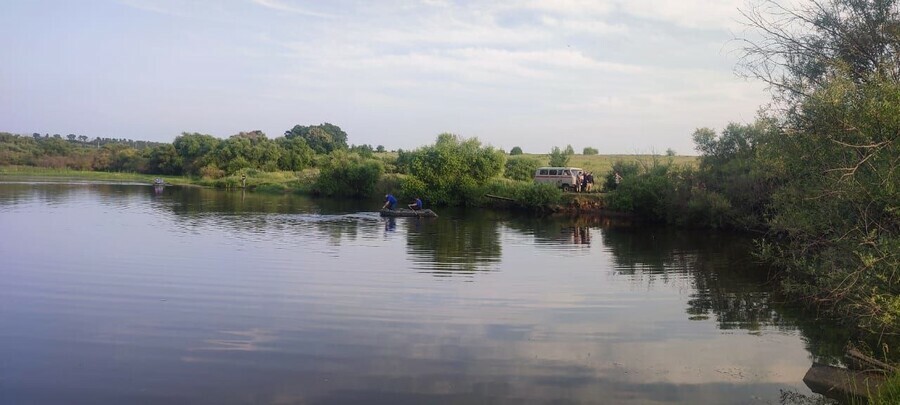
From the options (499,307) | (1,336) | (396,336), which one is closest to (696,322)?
(499,307)

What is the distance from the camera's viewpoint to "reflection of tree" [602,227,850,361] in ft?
49.6

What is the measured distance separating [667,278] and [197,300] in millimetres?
14285

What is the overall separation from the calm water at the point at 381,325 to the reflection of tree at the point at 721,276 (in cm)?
11

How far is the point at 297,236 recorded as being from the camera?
1228 inches

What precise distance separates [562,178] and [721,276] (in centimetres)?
3403

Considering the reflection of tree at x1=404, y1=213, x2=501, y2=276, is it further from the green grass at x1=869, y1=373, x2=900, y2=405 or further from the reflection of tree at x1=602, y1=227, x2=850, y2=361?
the green grass at x1=869, y1=373, x2=900, y2=405

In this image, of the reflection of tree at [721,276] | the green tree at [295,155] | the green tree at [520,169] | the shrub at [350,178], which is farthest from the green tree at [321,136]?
the reflection of tree at [721,276]

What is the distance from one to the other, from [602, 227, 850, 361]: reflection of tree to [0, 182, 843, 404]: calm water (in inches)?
4.3

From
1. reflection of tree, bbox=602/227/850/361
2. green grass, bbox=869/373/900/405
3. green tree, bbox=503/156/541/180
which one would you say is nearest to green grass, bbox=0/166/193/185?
green tree, bbox=503/156/541/180

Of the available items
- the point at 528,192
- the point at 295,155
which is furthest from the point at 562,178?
the point at 295,155

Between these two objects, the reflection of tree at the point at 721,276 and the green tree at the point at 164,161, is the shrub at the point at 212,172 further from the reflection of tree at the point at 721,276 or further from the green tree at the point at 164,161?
the reflection of tree at the point at 721,276

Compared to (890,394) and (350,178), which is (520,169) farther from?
(890,394)

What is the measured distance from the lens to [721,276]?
2273 centimetres

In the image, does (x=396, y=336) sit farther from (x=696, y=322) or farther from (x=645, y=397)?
(x=696, y=322)
